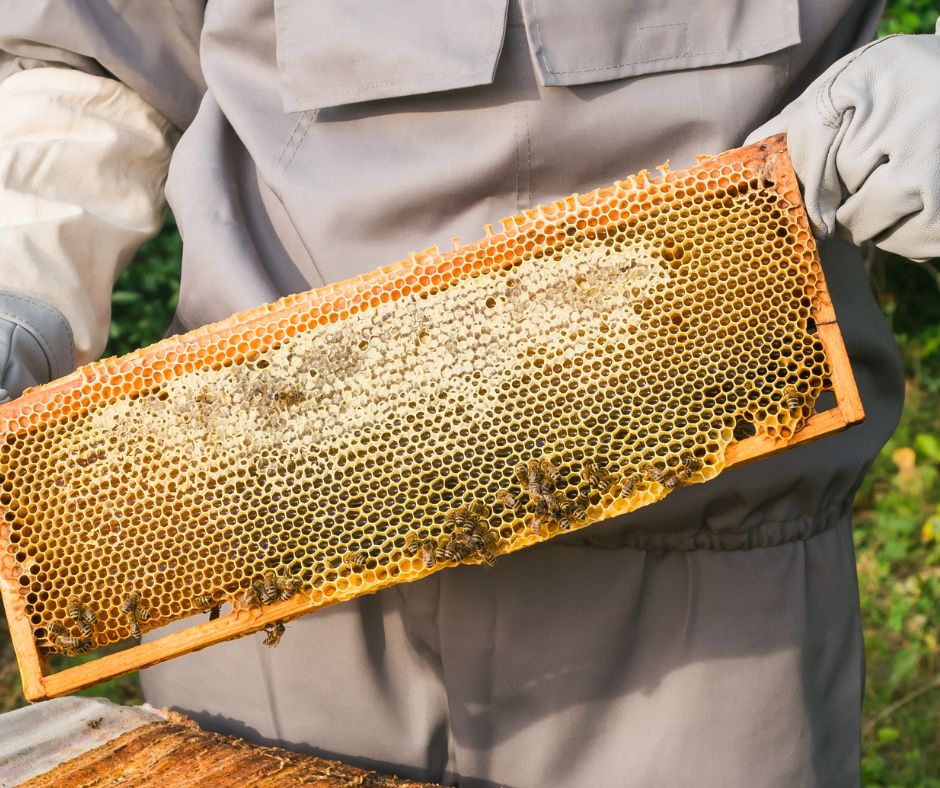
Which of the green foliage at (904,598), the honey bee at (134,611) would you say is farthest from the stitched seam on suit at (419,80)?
the green foliage at (904,598)

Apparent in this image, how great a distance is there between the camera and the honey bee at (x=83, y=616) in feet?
5.55

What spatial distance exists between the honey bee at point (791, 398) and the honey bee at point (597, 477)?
32 cm

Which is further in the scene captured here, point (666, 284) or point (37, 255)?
point (37, 255)

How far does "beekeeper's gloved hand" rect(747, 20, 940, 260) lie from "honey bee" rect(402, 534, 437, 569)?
2.98 ft

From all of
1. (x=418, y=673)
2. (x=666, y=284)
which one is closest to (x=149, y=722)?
(x=418, y=673)

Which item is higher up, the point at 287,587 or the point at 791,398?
the point at 791,398

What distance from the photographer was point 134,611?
1.70m

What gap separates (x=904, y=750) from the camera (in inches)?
160

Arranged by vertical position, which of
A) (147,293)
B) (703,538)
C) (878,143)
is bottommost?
(703,538)

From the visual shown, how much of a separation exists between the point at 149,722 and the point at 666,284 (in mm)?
1414

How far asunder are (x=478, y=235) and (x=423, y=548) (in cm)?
68

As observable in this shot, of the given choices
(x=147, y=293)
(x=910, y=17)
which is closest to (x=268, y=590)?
(x=147, y=293)

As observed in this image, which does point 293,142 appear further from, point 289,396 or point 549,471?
point 549,471

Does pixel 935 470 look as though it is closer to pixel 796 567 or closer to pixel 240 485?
pixel 796 567
